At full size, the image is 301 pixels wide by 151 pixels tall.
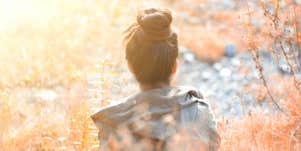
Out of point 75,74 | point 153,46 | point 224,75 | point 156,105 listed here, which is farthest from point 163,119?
point 224,75

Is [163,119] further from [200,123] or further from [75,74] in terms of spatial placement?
[75,74]

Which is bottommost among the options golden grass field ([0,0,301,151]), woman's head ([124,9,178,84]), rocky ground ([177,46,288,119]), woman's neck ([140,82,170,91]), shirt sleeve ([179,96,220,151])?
rocky ground ([177,46,288,119])

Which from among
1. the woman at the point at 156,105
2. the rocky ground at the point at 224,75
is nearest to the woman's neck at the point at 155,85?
the woman at the point at 156,105

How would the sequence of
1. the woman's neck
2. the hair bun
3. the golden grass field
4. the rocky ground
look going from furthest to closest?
the rocky ground, the golden grass field, the woman's neck, the hair bun

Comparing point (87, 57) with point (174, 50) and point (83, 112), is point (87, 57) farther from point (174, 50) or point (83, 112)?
point (174, 50)

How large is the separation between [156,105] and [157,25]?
0.35 m

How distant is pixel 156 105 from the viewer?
2.86 metres

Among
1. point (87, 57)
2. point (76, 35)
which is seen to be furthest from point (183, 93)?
point (76, 35)

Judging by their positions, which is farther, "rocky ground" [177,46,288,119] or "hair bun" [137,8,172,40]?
"rocky ground" [177,46,288,119]

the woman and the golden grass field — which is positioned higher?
the woman

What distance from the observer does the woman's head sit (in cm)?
279

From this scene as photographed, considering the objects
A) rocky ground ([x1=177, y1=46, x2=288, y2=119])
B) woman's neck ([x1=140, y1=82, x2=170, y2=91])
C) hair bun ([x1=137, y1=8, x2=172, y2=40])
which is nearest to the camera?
hair bun ([x1=137, y1=8, x2=172, y2=40])

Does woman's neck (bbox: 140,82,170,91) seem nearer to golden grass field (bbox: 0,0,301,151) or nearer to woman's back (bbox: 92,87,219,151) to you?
woman's back (bbox: 92,87,219,151)

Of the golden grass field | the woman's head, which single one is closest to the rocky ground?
the golden grass field
